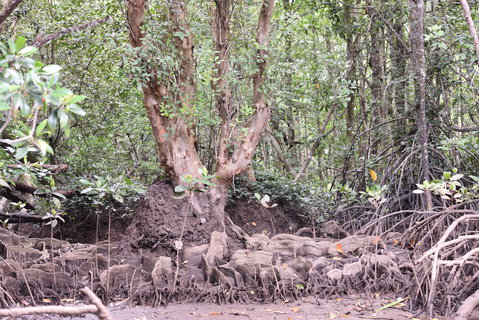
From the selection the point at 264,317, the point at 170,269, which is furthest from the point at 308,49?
the point at 264,317

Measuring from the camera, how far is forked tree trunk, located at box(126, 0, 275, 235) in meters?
7.11

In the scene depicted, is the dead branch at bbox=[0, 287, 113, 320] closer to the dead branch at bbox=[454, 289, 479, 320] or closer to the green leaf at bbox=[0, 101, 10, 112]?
the green leaf at bbox=[0, 101, 10, 112]

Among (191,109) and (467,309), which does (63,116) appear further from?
(191,109)

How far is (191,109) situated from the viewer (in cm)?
708

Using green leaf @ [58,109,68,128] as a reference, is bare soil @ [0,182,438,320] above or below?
below

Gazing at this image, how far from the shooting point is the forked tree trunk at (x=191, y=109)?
280 inches

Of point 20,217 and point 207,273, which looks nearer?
point 207,273

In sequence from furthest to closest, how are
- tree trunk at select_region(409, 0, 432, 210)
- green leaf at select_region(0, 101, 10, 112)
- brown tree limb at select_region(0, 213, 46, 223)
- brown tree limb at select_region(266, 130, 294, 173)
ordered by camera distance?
brown tree limb at select_region(266, 130, 294, 173), brown tree limb at select_region(0, 213, 46, 223), tree trunk at select_region(409, 0, 432, 210), green leaf at select_region(0, 101, 10, 112)

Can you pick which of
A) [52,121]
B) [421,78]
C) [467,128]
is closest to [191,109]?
[421,78]

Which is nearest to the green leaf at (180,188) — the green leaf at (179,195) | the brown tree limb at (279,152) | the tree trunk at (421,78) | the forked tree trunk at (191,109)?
the forked tree trunk at (191,109)

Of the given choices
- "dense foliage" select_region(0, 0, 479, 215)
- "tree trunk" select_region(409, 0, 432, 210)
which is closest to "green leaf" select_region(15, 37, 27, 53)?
"dense foliage" select_region(0, 0, 479, 215)

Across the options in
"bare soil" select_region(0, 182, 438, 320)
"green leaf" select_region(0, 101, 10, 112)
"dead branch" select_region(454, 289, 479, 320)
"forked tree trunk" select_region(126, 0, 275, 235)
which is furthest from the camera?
"forked tree trunk" select_region(126, 0, 275, 235)

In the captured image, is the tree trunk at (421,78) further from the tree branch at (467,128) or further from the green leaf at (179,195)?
the green leaf at (179,195)

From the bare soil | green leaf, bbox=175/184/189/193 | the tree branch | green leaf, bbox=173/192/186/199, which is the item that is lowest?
the bare soil
